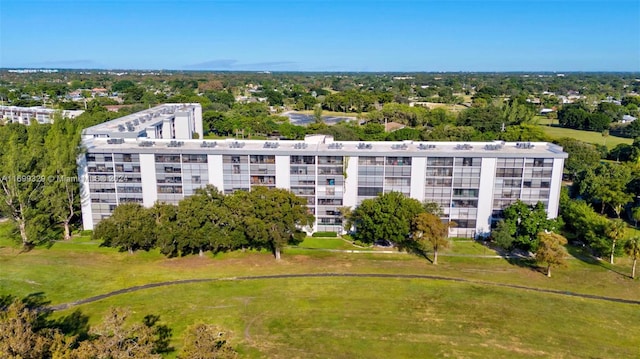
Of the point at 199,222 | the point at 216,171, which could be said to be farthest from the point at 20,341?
the point at 216,171

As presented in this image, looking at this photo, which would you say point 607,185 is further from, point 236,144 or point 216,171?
point 216,171

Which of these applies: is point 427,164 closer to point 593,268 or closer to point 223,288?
point 593,268

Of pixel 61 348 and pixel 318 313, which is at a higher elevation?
pixel 61 348

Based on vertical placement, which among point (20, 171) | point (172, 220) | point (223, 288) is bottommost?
point (223, 288)

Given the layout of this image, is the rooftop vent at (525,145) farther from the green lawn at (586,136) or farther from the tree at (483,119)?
A: the tree at (483,119)

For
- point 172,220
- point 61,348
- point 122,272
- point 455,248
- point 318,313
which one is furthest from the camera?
point 455,248

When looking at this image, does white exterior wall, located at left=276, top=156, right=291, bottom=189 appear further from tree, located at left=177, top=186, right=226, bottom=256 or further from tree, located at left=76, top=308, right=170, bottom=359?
tree, located at left=76, top=308, right=170, bottom=359

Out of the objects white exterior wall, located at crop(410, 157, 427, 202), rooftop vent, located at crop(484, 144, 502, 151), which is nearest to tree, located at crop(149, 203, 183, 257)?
white exterior wall, located at crop(410, 157, 427, 202)

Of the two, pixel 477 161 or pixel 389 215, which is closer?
pixel 389 215

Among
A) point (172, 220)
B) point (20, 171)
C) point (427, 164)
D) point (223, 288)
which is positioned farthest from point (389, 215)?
point (20, 171)
